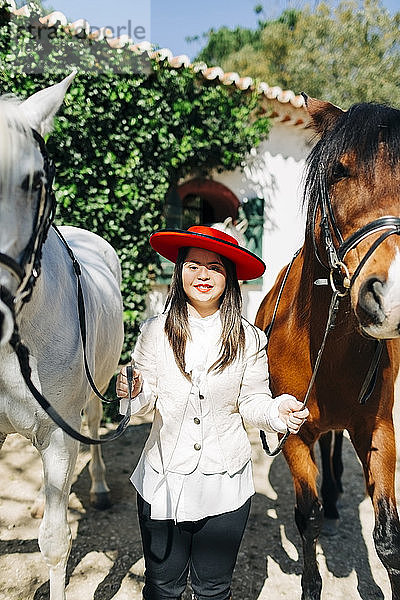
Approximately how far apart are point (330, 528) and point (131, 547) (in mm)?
1367

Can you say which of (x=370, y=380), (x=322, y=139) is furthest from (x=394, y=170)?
(x=370, y=380)

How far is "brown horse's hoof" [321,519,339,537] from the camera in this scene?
3244 millimetres

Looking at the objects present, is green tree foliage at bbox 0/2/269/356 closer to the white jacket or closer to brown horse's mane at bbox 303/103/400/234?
the white jacket

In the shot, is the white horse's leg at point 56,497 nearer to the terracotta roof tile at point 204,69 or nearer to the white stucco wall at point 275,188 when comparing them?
the terracotta roof tile at point 204,69

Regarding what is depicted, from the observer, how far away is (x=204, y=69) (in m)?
5.92

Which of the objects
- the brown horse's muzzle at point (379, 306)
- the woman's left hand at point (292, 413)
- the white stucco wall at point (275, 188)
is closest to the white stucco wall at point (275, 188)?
the white stucco wall at point (275, 188)

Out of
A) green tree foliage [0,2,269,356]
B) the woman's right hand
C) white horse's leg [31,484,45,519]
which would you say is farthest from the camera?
green tree foliage [0,2,269,356]

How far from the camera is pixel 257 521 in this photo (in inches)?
133

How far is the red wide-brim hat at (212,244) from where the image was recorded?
70.8 inches

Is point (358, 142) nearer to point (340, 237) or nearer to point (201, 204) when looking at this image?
point (340, 237)

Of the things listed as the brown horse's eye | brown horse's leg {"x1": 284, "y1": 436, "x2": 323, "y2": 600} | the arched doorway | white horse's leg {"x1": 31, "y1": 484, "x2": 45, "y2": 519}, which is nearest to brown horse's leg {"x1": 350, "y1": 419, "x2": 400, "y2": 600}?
brown horse's leg {"x1": 284, "y1": 436, "x2": 323, "y2": 600}

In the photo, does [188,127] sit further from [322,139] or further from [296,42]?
[296,42]

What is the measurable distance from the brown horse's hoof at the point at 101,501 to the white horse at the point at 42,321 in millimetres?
1364

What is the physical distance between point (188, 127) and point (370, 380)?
469cm
